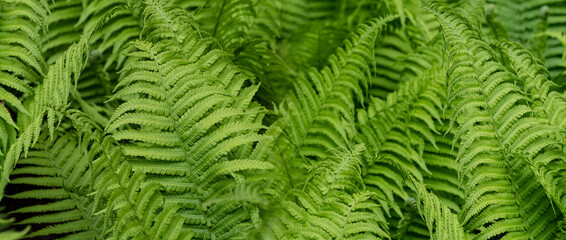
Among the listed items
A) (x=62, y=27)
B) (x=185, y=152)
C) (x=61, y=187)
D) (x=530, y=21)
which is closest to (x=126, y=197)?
(x=185, y=152)

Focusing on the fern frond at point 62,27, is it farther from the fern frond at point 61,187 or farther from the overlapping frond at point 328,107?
the overlapping frond at point 328,107

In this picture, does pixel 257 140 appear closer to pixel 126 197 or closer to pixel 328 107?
pixel 126 197

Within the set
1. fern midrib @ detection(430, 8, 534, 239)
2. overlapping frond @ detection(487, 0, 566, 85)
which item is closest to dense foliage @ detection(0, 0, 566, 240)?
fern midrib @ detection(430, 8, 534, 239)

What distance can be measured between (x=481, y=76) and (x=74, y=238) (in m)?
1.27

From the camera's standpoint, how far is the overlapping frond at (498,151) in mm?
1380

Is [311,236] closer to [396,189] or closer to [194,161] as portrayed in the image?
[194,161]

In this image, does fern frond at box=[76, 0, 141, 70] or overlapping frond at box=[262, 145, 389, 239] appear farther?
fern frond at box=[76, 0, 141, 70]

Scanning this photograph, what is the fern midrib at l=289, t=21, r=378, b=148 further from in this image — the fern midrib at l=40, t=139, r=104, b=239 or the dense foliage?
the fern midrib at l=40, t=139, r=104, b=239

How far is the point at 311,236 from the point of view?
1.22 meters

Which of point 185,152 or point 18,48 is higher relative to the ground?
point 18,48

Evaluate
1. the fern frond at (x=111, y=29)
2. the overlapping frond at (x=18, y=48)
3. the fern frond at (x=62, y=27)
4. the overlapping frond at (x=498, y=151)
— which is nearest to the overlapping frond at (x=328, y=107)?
the overlapping frond at (x=498, y=151)

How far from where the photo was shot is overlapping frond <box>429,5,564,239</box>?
1.38m

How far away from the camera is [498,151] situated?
141 centimetres

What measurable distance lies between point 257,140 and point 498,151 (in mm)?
676
